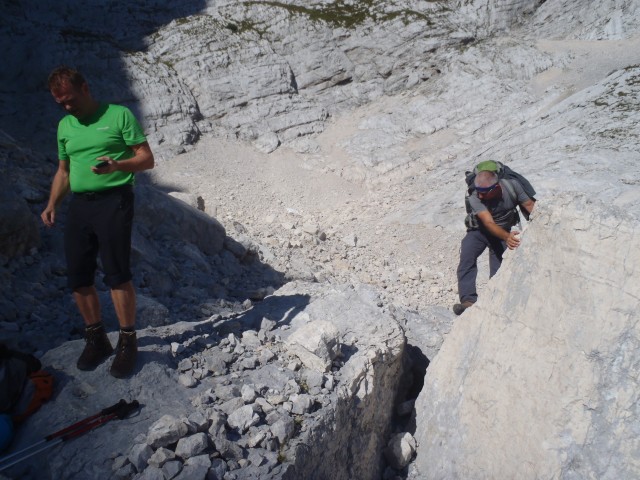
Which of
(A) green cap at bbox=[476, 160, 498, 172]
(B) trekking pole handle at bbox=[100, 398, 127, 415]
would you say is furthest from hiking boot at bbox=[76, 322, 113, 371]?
(A) green cap at bbox=[476, 160, 498, 172]

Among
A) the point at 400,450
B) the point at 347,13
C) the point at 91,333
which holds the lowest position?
the point at 400,450

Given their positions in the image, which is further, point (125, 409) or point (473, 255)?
point (473, 255)

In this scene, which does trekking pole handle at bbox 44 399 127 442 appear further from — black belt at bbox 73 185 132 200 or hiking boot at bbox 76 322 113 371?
black belt at bbox 73 185 132 200

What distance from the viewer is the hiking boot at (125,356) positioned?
3590mm

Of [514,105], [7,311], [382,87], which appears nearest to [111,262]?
[7,311]

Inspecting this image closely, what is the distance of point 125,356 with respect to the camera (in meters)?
3.66

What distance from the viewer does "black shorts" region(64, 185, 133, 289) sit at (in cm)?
358

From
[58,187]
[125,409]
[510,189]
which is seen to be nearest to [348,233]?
[510,189]

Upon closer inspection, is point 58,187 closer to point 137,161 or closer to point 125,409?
point 137,161

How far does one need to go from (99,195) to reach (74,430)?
172 centimetres

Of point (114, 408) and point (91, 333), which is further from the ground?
point (91, 333)

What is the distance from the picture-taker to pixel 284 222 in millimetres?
13680

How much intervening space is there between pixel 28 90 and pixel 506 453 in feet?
81.3

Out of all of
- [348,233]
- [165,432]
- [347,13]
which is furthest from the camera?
[347,13]
